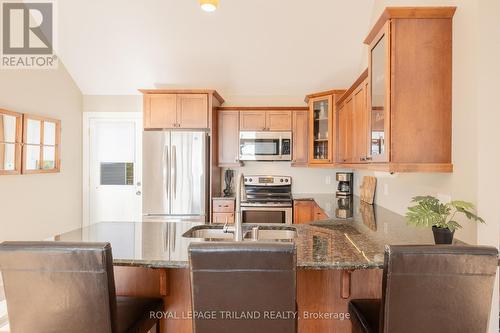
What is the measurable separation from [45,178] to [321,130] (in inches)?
141

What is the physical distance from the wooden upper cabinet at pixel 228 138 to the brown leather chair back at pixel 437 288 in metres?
3.36

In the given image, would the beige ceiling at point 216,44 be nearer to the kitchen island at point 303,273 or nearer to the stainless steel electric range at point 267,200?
the stainless steel electric range at point 267,200

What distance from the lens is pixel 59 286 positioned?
3.95ft

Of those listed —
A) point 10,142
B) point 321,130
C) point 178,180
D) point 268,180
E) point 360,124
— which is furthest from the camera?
point 268,180

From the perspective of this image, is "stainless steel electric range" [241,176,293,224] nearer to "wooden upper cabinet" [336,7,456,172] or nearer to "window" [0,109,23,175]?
"wooden upper cabinet" [336,7,456,172]

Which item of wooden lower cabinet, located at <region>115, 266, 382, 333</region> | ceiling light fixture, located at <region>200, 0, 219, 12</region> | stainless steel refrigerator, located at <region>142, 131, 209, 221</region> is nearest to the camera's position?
wooden lower cabinet, located at <region>115, 266, 382, 333</region>

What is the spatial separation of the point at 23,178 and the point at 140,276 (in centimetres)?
279

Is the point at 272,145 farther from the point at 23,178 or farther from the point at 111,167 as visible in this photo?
the point at 23,178

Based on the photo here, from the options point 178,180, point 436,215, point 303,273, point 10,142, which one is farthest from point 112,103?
point 436,215

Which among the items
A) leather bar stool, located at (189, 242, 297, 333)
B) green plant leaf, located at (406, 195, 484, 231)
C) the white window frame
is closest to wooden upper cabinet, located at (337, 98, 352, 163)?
green plant leaf, located at (406, 195, 484, 231)

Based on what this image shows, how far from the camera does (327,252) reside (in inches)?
60.1

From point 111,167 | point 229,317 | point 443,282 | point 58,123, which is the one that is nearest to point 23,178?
point 58,123

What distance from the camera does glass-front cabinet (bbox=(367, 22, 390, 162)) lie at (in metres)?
1.90

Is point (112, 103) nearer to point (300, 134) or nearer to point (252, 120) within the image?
point (252, 120)
